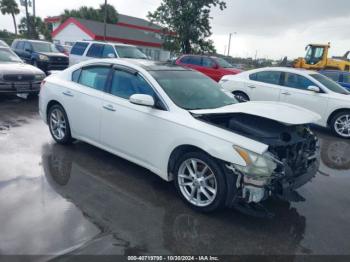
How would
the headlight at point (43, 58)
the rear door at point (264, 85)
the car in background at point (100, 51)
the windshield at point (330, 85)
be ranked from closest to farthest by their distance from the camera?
the windshield at point (330, 85) < the rear door at point (264, 85) < the car in background at point (100, 51) < the headlight at point (43, 58)

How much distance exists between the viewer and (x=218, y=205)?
3.52 meters

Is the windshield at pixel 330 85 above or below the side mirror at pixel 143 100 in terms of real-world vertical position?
above

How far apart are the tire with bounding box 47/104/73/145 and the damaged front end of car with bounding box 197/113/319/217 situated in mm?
2730

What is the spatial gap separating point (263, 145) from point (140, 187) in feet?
5.88

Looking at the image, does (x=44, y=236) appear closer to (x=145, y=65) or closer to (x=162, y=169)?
(x=162, y=169)

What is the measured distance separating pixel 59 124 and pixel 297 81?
655cm

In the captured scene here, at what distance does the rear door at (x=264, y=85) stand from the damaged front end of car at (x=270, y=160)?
5181mm

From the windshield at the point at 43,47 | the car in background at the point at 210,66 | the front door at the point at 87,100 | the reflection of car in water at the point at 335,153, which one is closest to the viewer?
the front door at the point at 87,100

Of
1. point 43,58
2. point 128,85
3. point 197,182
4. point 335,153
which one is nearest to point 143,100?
point 128,85

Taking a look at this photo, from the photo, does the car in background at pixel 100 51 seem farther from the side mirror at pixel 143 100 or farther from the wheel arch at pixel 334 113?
the side mirror at pixel 143 100

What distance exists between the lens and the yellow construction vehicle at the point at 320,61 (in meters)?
18.8

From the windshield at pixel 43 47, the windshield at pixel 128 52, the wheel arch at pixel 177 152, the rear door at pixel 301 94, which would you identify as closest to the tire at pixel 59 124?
the wheel arch at pixel 177 152

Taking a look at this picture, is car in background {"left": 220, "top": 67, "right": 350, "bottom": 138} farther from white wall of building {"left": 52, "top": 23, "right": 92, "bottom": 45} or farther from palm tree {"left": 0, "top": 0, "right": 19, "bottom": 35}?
palm tree {"left": 0, "top": 0, "right": 19, "bottom": 35}

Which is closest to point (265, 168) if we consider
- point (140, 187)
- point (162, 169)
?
point (162, 169)
